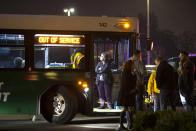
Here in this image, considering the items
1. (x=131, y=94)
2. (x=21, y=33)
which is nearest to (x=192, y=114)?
(x=131, y=94)

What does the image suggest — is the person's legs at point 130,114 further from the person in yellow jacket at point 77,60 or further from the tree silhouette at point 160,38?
the tree silhouette at point 160,38

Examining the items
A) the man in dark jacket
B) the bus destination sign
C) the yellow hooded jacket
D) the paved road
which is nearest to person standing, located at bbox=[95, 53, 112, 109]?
the paved road

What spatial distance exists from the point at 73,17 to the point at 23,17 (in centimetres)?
130

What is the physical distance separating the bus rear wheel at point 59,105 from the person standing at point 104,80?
1184 mm

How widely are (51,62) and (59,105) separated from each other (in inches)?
45.0

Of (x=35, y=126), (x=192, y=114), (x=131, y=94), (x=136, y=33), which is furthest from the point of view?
(x=136, y=33)

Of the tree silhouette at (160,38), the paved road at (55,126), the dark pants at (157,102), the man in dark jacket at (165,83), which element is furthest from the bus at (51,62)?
the tree silhouette at (160,38)

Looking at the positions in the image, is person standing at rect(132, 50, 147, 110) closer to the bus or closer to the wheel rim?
the bus

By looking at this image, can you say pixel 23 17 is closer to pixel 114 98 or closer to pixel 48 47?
pixel 48 47

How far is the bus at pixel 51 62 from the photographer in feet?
37.5

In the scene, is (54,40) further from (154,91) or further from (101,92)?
(154,91)

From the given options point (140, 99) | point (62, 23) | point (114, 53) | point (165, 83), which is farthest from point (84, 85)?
point (165, 83)

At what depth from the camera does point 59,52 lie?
11461 mm

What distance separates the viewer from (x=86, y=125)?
11.6 metres
